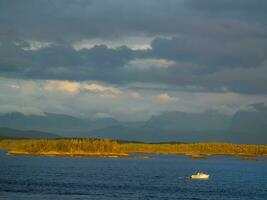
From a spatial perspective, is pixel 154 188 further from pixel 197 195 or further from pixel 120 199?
pixel 120 199

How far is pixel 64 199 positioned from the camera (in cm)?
9275

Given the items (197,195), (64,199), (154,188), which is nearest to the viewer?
(64,199)

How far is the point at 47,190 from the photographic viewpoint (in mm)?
108938

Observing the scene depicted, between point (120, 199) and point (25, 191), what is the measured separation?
20.0 metres

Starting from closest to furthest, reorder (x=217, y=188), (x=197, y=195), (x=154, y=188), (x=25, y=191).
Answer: (x=25, y=191) < (x=197, y=195) < (x=154, y=188) < (x=217, y=188)


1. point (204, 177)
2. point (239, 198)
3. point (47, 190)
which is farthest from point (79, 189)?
point (204, 177)

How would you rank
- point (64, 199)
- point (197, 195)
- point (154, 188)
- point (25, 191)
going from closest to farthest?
point (64, 199)
point (25, 191)
point (197, 195)
point (154, 188)


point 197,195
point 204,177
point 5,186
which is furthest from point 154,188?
point 204,177

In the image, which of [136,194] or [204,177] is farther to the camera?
[204,177]

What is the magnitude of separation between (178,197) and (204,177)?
194 ft

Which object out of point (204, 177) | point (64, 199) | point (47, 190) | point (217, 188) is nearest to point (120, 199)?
point (64, 199)

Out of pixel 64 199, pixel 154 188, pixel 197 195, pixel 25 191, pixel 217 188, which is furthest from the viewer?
pixel 217 188

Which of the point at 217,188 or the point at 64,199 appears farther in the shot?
the point at 217,188

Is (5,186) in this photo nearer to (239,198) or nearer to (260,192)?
(239,198)
